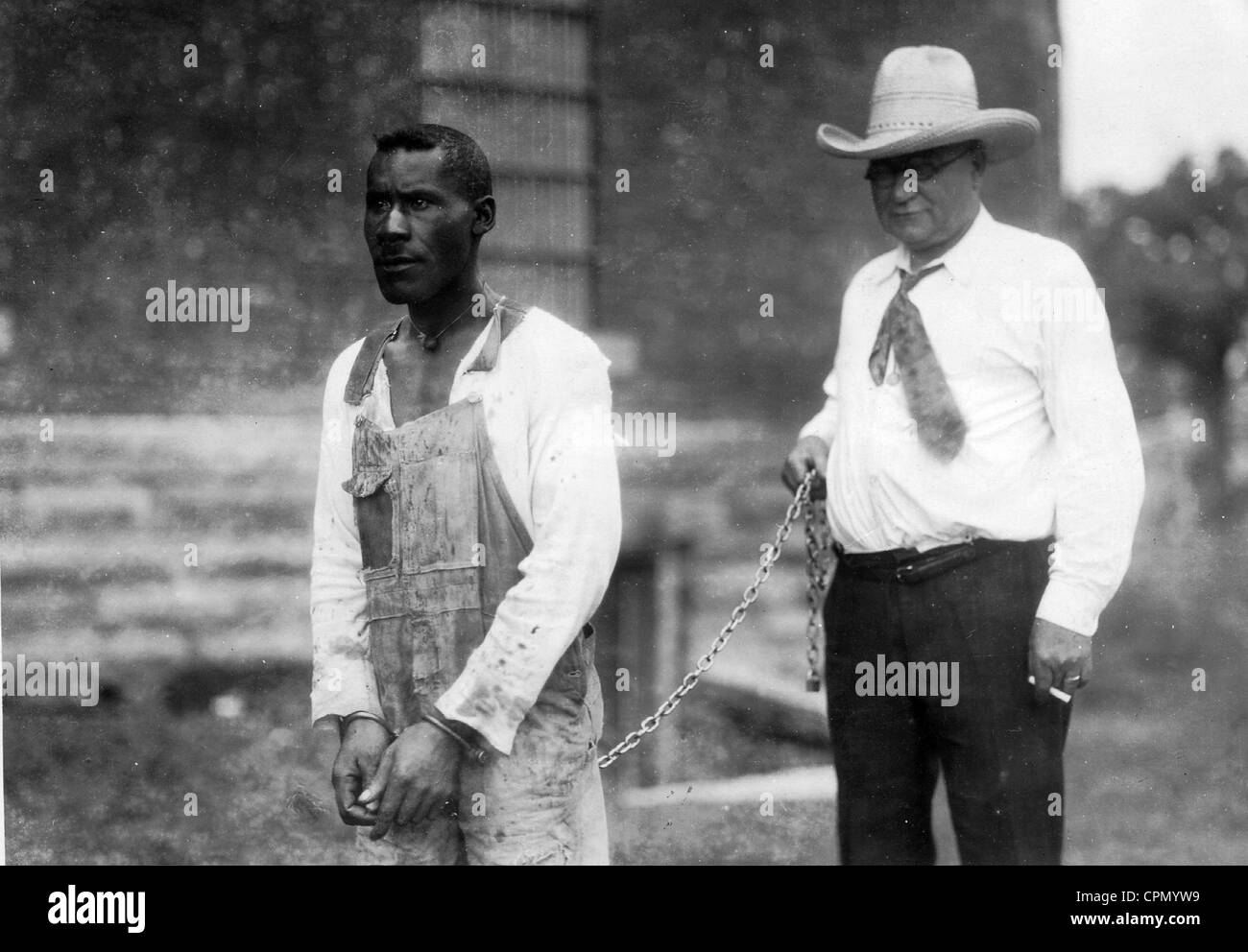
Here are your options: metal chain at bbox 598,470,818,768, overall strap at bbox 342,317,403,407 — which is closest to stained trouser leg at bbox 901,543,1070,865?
metal chain at bbox 598,470,818,768

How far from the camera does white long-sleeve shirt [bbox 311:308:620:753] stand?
11.2 ft

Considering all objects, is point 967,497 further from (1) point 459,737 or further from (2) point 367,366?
(2) point 367,366

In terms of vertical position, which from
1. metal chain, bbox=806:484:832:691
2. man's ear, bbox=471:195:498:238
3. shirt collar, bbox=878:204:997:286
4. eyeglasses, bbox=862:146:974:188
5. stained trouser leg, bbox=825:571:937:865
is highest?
eyeglasses, bbox=862:146:974:188

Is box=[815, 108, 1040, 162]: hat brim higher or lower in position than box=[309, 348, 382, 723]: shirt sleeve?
higher

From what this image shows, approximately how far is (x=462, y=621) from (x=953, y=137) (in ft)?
5.98

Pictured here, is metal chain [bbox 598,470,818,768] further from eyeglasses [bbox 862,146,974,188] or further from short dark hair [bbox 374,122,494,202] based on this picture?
short dark hair [bbox 374,122,494,202]

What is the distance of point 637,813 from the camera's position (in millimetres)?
3791

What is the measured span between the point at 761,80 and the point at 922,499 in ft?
4.30

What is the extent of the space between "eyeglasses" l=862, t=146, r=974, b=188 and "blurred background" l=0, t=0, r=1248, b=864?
0.17m

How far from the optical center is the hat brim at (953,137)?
3.54 m

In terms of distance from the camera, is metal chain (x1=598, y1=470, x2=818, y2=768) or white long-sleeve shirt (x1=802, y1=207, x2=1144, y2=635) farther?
metal chain (x1=598, y1=470, x2=818, y2=768)

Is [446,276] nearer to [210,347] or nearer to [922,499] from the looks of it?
[210,347]

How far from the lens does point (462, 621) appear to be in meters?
3.51

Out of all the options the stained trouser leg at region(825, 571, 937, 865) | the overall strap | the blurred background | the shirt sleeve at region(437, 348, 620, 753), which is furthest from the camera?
the blurred background
